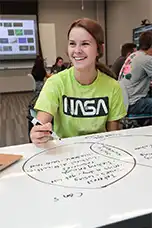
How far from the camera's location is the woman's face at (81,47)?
123cm

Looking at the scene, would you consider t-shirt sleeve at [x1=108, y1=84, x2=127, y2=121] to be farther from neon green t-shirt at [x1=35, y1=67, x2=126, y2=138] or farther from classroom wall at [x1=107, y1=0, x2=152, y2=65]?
classroom wall at [x1=107, y1=0, x2=152, y2=65]

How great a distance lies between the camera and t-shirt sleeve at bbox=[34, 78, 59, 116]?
4.08 feet

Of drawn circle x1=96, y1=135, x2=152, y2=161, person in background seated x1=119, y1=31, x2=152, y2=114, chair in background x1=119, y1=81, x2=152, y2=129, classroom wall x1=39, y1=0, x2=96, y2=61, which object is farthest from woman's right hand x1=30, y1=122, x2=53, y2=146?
Result: classroom wall x1=39, y1=0, x2=96, y2=61

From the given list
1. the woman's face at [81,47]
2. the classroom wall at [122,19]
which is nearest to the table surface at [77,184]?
the woman's face at [81,47]

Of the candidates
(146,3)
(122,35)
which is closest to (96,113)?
(146,3)

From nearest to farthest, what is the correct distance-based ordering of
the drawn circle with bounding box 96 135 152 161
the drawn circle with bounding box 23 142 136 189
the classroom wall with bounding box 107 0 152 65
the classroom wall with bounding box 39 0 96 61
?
the drawn circle with bounding box 23 142 136 189 < the drawn circle with bounding box 96 135 152 161 < the classroom wall with bounding box 107 0 152 65 < the classroom wall with bounding box 39 0 96 61

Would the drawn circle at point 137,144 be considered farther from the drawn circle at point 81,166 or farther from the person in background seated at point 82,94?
the person in background seated at point 82,94

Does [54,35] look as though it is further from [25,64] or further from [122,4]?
[122,4]

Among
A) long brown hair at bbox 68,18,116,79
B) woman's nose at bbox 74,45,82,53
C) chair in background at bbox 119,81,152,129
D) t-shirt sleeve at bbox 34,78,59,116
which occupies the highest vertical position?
long brown hair at bbox 68,18,116,79

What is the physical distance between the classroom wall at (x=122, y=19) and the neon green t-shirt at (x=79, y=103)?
577 cm

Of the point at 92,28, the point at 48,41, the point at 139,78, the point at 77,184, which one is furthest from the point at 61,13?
the point at 77,184

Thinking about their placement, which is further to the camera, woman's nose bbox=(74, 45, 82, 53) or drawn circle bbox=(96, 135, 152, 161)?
woman's nose bbox=(74, 45, 82, 53)

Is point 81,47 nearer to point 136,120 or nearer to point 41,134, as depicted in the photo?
point 41,134

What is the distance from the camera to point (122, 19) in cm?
776
